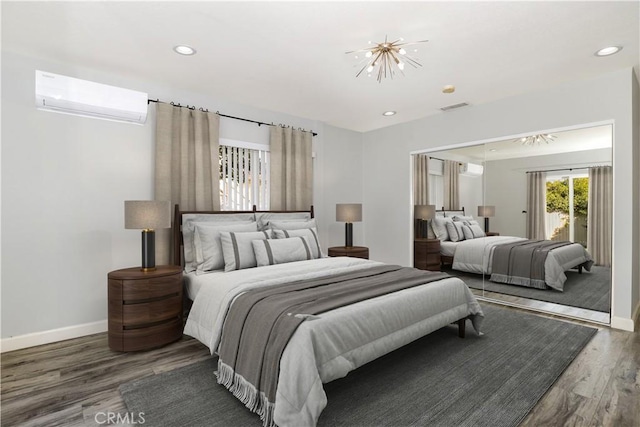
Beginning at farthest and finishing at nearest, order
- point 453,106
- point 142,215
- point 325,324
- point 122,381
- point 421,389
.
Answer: point 453,106
point 142,215
point 122,381
point 421,389
point 325,324

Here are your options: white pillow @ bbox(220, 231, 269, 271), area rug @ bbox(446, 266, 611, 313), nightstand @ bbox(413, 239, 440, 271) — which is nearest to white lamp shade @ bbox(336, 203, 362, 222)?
nightstand @ bbox(413, 239, 440, 271)

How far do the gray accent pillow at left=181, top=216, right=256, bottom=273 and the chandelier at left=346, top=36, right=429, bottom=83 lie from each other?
6.90ft

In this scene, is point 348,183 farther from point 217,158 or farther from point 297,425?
point 297,425

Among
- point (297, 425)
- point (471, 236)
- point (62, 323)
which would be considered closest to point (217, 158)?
point (62, 323)

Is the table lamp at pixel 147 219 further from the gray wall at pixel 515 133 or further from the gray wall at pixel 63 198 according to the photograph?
the gray wall at pixel 515 133

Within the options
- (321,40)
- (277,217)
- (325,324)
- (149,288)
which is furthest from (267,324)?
(277,217)

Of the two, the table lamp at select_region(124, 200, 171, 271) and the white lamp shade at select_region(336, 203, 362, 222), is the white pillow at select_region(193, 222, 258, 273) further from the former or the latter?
the white lamp shade at select_region(336, 203, 362, 222)

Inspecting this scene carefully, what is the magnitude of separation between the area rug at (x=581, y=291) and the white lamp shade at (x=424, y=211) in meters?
1.32

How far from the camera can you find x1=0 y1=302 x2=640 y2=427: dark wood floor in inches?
75.2

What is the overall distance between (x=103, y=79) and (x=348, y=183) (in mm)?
3608

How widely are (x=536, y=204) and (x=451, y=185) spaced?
1.08 meters

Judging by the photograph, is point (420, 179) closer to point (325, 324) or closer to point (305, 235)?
point (305, 235)

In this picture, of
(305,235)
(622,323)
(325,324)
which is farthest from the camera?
(305,235)

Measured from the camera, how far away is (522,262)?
158 inches
